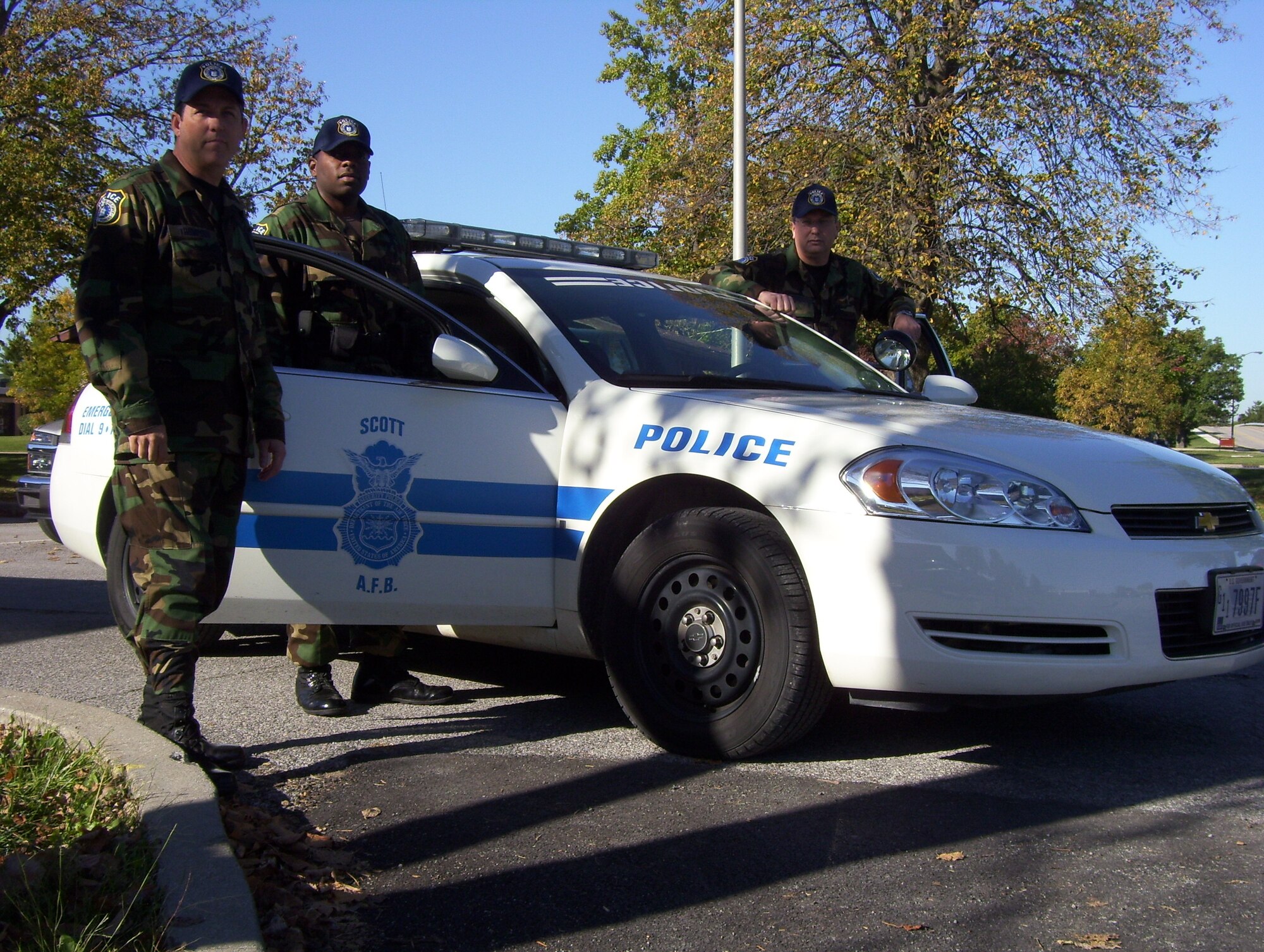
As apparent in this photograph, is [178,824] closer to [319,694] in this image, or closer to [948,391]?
[319,694]

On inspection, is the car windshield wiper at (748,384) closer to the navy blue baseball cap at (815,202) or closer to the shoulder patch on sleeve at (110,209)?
the shoulder patch on sleeve at (110,209)

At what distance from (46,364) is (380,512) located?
131 ft

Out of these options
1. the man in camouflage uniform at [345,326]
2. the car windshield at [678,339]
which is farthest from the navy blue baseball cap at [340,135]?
the car windshield at [678,339]

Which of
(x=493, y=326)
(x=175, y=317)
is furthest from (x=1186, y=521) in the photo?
(x=175, y=317)

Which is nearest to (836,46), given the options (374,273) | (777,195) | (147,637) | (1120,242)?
(777,195)

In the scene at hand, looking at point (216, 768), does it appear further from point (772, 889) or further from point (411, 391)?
point (772, 889)

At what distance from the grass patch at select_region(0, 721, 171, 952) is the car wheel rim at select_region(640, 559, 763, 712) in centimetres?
157

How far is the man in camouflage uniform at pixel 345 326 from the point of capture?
433 cm

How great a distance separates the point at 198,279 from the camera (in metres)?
3.53

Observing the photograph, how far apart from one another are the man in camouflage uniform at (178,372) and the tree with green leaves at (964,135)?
15.5m

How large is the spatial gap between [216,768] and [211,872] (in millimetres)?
1207

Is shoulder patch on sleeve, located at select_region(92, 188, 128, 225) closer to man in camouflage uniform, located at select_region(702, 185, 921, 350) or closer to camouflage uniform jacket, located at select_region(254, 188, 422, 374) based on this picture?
camouflage uniform jacket, located at select_region(254, 188, 422, 374)

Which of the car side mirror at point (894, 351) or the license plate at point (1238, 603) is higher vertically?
the car side mirror at point (894, 351)

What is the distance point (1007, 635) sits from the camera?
342 centimetres
